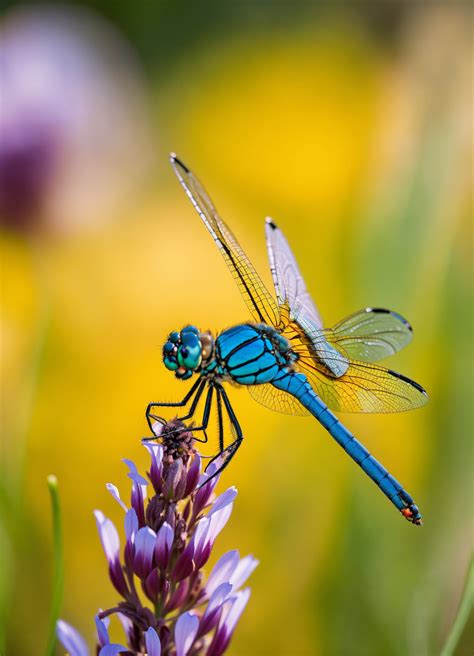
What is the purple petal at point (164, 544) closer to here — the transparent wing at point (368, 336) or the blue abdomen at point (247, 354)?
the blue abdomen at point (247, 354)

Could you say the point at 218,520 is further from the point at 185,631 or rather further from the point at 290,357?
the point at 290,357

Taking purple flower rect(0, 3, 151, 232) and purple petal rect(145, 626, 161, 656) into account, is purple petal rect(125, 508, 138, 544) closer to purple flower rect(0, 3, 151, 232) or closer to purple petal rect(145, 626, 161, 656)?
purple petal rect(145, 626, 161, 656)

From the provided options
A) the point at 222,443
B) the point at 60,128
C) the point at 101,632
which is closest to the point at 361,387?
the point at 222,443

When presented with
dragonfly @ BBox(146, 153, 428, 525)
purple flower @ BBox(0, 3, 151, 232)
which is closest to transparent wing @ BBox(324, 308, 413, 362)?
dragonfly @ BBox(146, 153, 428, 525)

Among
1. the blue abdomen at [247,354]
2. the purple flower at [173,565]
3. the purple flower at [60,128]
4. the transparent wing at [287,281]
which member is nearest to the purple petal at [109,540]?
the purple flower at [173,565]

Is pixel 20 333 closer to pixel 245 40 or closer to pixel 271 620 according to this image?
pixel 271 620

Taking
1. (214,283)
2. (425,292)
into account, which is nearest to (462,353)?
(425,292)
